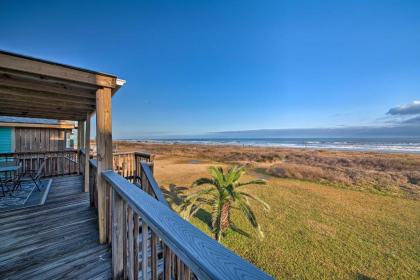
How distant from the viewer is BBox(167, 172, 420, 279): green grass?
464 centimetres

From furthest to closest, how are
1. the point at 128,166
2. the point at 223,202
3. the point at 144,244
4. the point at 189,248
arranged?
the point at 223,202
the point at 128,166
the point at 144,244
the point at 189,248

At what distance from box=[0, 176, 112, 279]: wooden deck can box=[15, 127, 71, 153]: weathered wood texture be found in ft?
20.6

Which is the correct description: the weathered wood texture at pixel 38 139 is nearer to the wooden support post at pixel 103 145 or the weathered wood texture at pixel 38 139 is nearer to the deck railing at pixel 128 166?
the deck railing at pixel 128 166

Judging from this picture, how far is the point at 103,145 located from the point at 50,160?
21.7 ft

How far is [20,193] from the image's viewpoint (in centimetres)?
476

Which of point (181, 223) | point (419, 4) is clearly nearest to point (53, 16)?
point (181, 223)

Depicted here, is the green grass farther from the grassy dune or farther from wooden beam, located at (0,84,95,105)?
wooden beam, located at (0,84,95,105)

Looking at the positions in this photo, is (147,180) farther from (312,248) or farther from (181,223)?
(312,248)

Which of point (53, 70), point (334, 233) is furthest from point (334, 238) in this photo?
point (53, 70)

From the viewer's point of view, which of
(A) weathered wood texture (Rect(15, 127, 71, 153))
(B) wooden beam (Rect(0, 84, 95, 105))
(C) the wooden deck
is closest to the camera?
(C) the wooden deck

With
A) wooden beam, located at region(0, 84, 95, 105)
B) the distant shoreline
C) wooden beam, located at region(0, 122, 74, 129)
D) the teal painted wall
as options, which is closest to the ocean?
the distant shoreline

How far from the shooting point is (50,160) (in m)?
7.02

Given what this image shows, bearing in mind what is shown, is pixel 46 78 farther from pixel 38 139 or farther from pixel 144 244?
pixel 38 139

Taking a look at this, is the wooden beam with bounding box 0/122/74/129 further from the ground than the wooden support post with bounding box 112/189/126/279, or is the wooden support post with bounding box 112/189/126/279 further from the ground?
the wooden beam with bounding box 0/122/74/129
